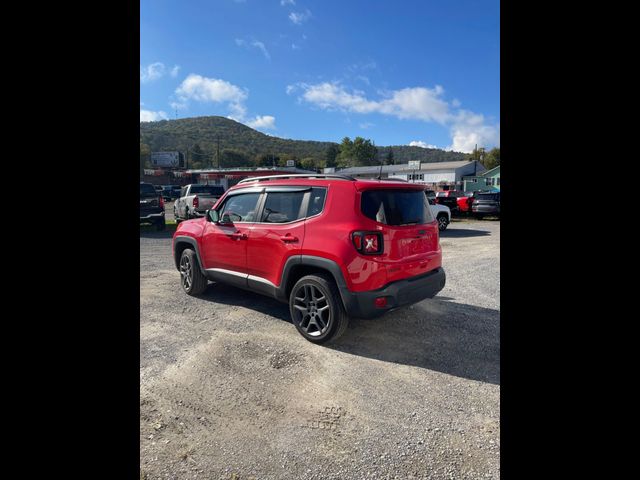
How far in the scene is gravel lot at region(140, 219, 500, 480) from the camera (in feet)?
6.86

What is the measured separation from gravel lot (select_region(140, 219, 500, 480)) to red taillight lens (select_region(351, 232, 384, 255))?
1.06 metres

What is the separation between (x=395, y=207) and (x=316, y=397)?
2.04 m

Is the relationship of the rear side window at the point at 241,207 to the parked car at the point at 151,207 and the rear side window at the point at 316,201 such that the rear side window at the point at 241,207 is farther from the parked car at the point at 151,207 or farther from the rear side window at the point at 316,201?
the parked car at the point at 151,207

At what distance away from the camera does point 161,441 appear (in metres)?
2.26

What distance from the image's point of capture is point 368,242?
3439 mm

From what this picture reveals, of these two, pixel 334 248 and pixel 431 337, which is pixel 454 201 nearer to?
pixel 431 337

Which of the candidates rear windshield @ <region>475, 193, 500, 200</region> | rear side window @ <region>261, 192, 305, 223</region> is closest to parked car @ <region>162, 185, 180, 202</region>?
rear windshield @ <region>475, 193, 500, 200</region>

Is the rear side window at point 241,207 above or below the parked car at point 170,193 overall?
below

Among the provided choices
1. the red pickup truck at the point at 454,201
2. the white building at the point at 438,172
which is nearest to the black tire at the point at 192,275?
the red pickup truck at the point at 454,201

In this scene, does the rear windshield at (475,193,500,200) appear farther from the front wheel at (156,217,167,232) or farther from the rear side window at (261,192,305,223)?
the rear side window at (261,192,305,223)

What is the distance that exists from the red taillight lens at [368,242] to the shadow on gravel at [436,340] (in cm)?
106

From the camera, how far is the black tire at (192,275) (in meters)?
5.38
